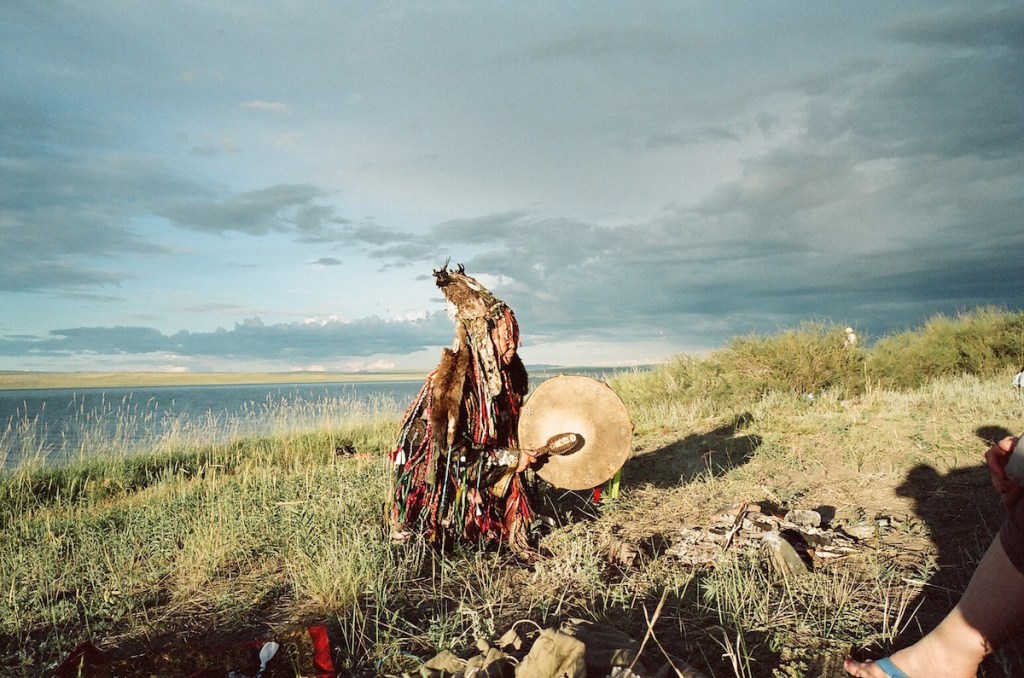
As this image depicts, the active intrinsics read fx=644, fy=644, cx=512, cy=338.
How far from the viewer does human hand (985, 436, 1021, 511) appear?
8.14ft

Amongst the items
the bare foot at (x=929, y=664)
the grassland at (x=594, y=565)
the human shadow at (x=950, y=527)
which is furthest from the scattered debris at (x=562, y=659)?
the human shadow at (x=950, y=527)

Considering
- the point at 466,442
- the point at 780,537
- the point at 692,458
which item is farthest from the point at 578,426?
the point at 692,458

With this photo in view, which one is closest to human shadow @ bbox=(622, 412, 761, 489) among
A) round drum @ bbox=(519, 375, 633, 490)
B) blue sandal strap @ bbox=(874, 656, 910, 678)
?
round drum @ bbox=(519, 375, 633, 490)

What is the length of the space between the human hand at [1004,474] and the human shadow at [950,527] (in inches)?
33.6

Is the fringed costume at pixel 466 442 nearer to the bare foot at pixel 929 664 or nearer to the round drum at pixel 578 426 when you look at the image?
the round drum at pixel 578 426

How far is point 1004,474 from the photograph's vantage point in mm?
2508

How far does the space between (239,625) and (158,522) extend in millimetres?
2598

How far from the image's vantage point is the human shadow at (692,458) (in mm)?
6605

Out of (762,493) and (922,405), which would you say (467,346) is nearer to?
(762,493)

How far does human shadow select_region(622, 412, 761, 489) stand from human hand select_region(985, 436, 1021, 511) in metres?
3.71

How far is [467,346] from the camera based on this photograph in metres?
4.48

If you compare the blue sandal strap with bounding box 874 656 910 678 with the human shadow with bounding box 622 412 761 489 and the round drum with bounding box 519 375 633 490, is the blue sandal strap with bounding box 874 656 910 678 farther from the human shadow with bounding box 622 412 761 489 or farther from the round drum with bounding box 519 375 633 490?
the human shadow with bounding box 622 412 761 489

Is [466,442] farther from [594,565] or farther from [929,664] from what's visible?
[929,664]

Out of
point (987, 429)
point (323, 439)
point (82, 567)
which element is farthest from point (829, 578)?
point (323, 439)
